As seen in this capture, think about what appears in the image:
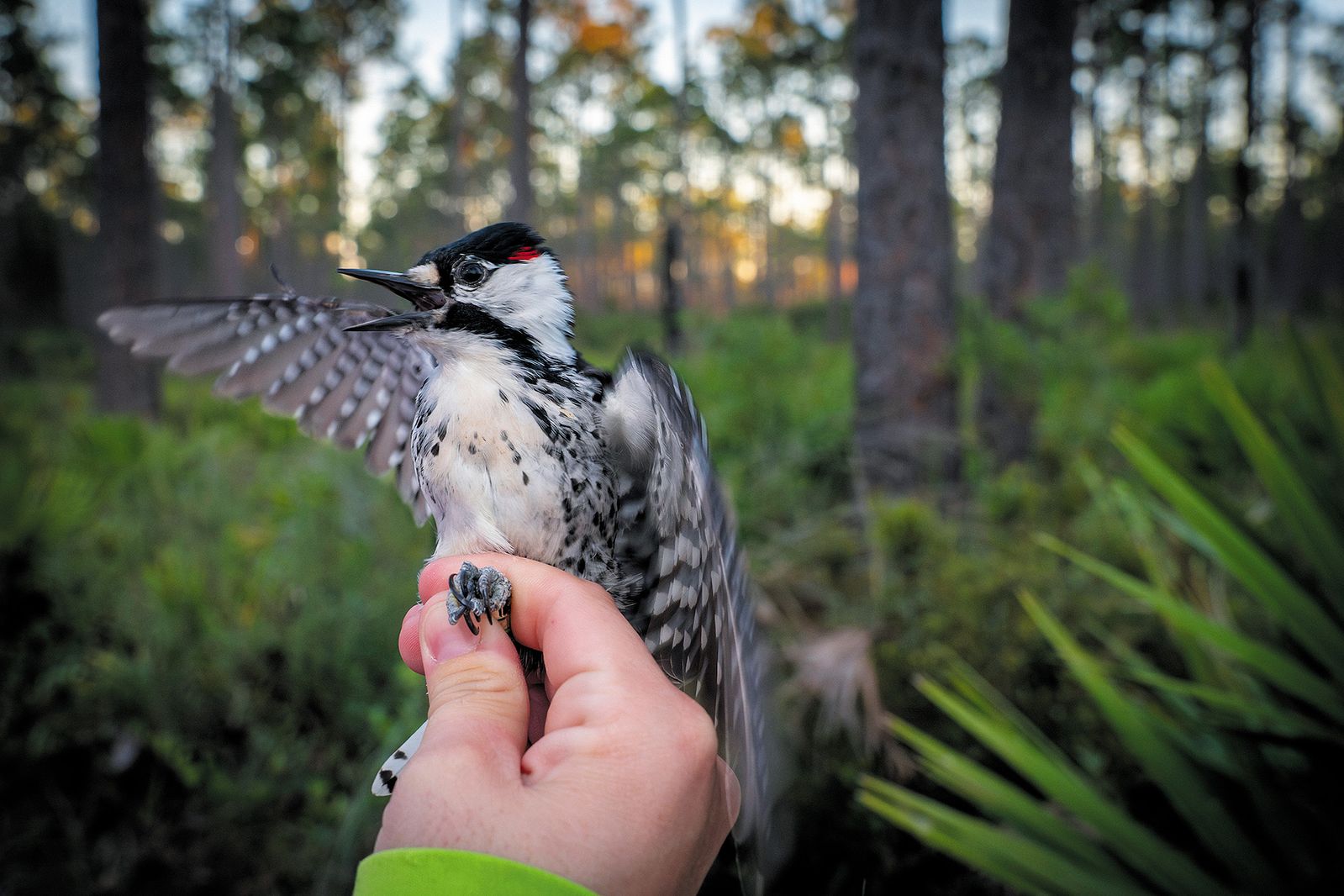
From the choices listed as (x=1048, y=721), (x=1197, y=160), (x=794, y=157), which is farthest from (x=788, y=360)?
(x=1197, y=160)

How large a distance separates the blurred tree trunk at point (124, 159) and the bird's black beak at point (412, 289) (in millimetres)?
6380

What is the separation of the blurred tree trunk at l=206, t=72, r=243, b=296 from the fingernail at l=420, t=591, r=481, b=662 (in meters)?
10.5

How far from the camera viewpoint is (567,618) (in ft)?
2.99

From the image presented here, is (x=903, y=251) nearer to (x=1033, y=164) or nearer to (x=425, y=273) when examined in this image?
(x=1033, y=164)

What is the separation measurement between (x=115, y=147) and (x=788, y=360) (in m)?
5.55

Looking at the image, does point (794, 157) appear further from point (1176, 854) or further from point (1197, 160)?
point (1197, 160)

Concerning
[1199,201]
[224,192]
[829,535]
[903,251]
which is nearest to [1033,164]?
[903,251]

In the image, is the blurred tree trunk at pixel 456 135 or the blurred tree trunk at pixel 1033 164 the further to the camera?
the blurred tree trunk at pixel 1033 164

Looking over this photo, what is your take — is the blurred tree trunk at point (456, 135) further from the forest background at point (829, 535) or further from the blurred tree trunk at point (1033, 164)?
the blurred tree trunk at point (1033, 164)

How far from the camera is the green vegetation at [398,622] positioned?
88.8 inches

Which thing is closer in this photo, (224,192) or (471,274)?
(471,274)

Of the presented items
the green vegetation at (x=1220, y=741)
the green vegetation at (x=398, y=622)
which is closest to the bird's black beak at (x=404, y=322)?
the green vegetation at (x=398, y=622)

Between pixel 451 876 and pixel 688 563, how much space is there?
0.45 m

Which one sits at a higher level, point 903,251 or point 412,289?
point 903,251
